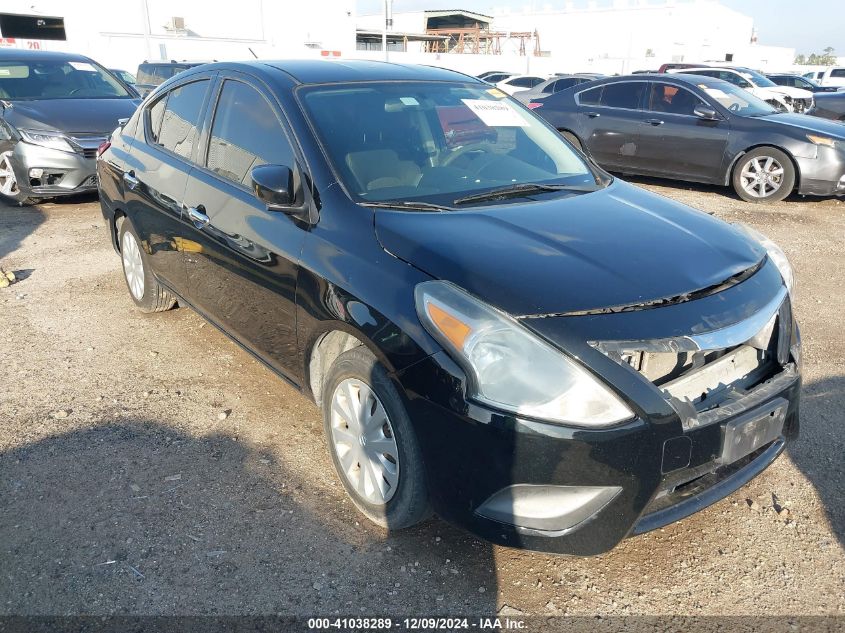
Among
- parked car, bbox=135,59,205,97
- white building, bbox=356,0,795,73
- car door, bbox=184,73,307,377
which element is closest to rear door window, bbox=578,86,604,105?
car door, bbox=184,73,307,377

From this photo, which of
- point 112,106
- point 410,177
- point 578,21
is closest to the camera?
point 410,177

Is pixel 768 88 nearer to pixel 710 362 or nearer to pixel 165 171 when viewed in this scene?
pixel 165 171

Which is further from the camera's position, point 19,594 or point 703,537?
point 703,537

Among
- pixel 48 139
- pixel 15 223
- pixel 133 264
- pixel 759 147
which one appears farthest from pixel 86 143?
pixel 759 147

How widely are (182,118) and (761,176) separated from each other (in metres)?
7.27

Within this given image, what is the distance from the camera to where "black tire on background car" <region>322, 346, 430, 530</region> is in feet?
8.03

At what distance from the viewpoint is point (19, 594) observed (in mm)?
2453

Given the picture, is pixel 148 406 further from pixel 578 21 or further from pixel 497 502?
pixel 578 21

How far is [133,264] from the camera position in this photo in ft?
16.0

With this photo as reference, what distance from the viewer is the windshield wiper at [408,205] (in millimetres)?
2803

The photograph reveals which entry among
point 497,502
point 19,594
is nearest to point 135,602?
point 19,594

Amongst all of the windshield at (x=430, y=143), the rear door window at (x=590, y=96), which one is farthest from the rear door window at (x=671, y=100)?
the windshield at (x=430, y=143)

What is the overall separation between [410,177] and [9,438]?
2.37 meters

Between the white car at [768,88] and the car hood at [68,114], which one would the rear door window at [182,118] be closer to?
the car hood at [68,114]
